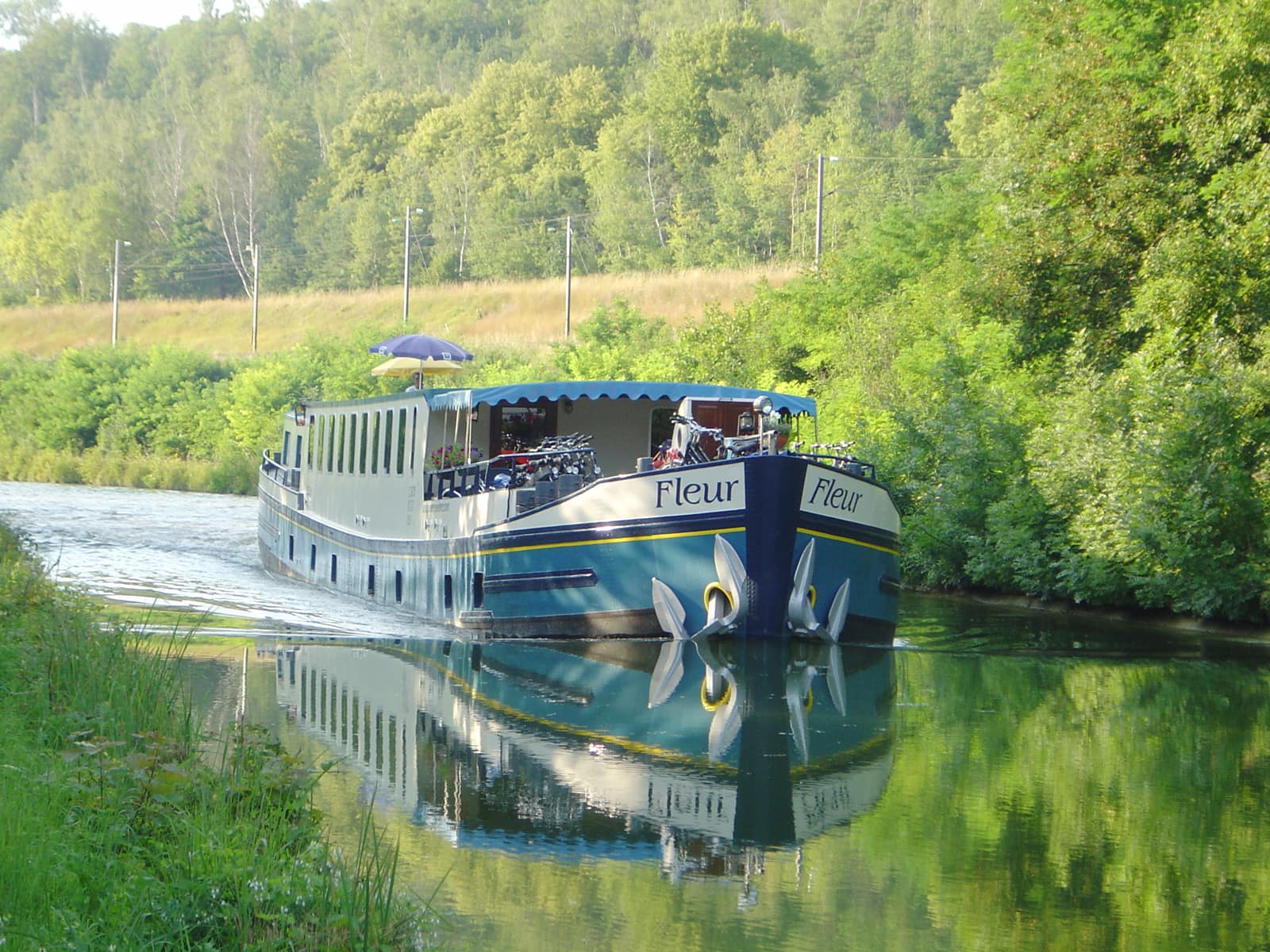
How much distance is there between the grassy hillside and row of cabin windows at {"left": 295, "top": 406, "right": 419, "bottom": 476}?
25.9 metres

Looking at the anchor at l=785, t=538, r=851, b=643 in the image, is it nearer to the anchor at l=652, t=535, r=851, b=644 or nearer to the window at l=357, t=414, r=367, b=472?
the anchor at l=652, t=535, r=851, b=644

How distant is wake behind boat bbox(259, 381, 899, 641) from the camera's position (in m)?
15.8

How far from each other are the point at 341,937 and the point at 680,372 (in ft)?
103

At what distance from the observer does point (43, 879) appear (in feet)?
19.2

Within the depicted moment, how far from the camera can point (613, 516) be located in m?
→ 16.3

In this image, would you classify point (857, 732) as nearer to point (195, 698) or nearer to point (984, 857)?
point (984, 857)

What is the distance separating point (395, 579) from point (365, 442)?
7.46 ft

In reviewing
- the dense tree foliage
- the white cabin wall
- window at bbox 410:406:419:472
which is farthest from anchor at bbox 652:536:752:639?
the dense tree foliage

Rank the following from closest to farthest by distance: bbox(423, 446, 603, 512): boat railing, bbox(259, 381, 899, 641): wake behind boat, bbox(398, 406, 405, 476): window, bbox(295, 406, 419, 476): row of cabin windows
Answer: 1. bbox(259, 381, 899, 641): wake behind boat
2. bbox(423, 446, 603, 512): boat railing
3. bbox(295, 406, 419, 476): row of cabin windows
4. bbox(398, 406, 405, 476): window

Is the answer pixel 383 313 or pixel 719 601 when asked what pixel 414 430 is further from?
pixel 383 313

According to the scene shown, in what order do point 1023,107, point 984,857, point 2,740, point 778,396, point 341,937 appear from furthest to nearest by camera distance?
point 1023,107, point 778,396, point 984,857, point 2,740, point 341,937

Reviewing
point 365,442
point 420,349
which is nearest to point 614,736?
point 365,442

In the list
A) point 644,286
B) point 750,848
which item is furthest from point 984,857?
point 644,286

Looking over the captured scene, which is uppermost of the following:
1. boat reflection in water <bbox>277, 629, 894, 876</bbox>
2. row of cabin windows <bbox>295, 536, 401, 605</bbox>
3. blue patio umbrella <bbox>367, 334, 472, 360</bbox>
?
blue patio umbrella <bbox>367, 334, 472, 360</bbox>
